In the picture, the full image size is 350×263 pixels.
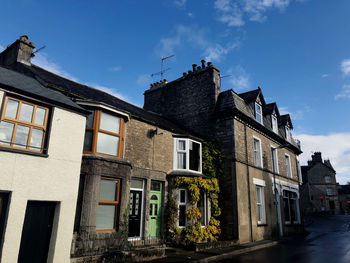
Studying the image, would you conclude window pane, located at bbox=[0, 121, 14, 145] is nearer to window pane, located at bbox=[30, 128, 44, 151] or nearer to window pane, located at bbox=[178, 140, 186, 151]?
window pane, located at bbox=[30, 128, 44, 151]

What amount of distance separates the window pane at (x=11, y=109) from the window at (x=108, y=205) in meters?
3.84

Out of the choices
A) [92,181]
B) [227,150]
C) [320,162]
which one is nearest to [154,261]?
[92,181]

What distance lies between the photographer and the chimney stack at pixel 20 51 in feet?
39.9

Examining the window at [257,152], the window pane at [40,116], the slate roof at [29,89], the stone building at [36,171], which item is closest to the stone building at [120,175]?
the stone building at [36,171]

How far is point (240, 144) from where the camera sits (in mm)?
16703

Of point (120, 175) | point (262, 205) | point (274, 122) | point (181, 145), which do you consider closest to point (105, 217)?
point (120, 175)

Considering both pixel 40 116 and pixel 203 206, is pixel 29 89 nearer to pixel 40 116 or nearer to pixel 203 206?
pixel 40 116

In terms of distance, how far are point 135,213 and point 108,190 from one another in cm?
236

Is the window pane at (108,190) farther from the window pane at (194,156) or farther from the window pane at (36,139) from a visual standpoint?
the window pane at (194,156)

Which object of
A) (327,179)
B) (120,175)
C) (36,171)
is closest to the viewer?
(36,171)

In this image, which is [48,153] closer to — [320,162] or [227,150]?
[227,150]

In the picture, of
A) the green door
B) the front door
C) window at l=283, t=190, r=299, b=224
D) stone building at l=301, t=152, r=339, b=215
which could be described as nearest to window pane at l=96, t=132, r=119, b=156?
the front door

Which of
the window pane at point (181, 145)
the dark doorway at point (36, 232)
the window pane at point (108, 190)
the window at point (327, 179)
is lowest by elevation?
the dark doorway at point (36, 232)

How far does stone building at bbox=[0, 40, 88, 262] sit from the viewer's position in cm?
672
